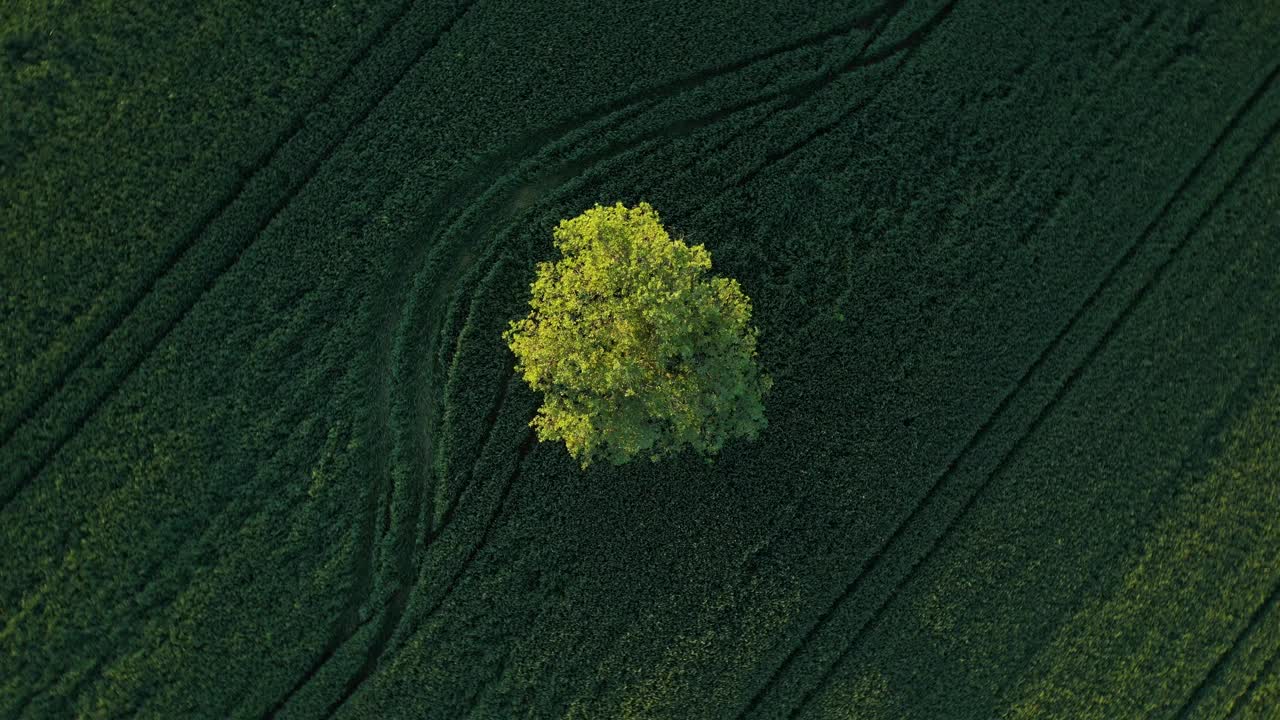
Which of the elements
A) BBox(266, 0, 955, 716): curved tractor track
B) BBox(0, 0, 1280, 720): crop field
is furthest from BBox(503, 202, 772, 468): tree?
BBox(266, 0, 955, 716): curved tractor track

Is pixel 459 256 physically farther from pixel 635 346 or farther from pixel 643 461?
pixel 643 461

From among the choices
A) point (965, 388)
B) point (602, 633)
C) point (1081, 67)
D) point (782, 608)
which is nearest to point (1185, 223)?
point (1081, 67)

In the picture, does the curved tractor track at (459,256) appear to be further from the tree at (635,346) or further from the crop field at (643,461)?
the tree at (635,346)

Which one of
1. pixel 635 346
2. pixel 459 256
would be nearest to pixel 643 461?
pixel 635 346

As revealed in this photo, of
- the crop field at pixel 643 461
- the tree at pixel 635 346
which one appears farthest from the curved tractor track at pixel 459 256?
the tree at pixel 635 346

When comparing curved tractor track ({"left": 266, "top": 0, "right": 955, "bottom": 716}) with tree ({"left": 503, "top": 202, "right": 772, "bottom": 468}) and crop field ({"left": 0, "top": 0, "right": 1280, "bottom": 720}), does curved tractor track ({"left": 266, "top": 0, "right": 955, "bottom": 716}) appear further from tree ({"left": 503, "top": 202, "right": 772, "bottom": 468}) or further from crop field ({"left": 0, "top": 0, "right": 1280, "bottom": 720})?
tree ({"left": 503, "top": 202, "right": 772, "bottom": 468})

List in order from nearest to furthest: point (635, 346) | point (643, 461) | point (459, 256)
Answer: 1. point (635, 346)
2. point (643, 461)
3. point (459, 256)

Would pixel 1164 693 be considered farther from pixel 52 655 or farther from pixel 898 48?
pixel 52 655

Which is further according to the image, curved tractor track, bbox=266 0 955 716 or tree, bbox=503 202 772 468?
curved tractor track, bbox=266 0 955 716
